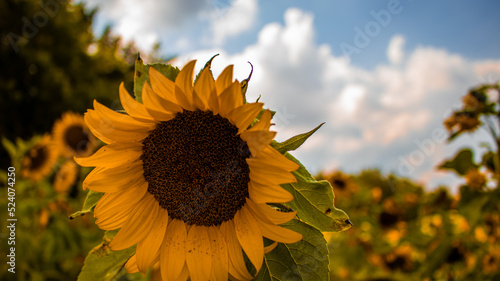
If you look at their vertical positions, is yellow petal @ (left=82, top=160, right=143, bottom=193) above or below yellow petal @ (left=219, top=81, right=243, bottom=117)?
below

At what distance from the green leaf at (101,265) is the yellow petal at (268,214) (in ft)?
1.26

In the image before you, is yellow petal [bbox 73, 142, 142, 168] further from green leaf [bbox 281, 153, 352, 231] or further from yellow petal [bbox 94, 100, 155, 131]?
green leaf [bbox 281, 153, 352, 231]

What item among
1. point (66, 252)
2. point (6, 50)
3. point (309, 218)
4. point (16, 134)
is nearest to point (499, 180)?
point (309, 218)

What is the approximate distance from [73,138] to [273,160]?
4.78m

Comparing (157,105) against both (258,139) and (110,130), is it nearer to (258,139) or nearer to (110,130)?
(110,130)

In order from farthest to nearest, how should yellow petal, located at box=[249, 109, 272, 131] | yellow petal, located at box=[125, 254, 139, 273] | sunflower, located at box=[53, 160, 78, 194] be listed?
sunflower, located at box=[53, 160, 78, 194] < yellow petal, located at box=[125, 254, 139, 273] < yellow petal, located at box=[249, 109, 272, 131]

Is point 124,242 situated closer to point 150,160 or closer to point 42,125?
point 150,160

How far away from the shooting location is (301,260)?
87 centimetres

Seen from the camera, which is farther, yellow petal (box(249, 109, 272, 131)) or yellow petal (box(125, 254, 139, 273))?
yellow petal (box(125, 254, 139, 273))

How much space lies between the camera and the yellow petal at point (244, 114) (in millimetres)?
807

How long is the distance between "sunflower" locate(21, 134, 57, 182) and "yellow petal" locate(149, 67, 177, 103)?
429 centimetres

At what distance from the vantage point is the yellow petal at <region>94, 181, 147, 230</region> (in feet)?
3.11

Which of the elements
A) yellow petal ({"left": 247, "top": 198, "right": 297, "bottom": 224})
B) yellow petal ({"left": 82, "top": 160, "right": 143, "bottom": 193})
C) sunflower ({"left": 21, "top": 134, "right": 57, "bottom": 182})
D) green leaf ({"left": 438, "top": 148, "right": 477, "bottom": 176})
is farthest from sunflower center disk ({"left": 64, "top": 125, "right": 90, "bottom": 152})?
yellow petal ({"left": 247, "top": 198, "right": 297, "bottom": 224})

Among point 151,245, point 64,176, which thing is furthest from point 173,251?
point 64,176
